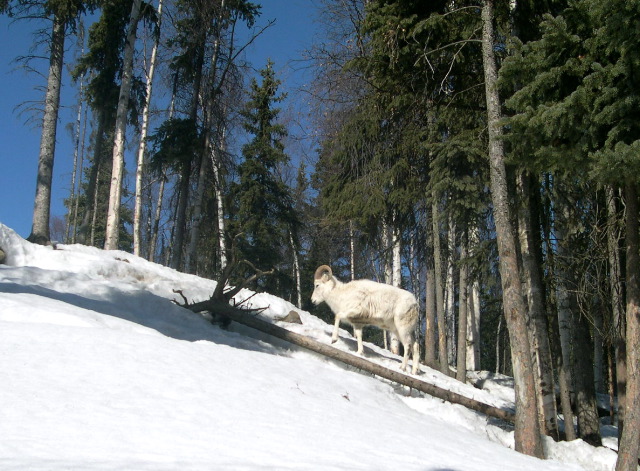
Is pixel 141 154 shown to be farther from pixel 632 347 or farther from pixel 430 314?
pixel 632 347

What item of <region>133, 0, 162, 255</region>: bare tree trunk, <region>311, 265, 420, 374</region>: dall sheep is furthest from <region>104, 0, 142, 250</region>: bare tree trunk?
<region>311, 265, 420, 374</region>: dall sheep

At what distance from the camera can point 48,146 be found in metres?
15.6

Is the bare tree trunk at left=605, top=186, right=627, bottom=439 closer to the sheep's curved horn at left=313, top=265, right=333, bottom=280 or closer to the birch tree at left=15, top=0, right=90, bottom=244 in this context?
the sheep's curved horn at left=313, top=265, right=333, bottom=280

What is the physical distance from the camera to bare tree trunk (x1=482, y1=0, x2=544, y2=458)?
8.68m

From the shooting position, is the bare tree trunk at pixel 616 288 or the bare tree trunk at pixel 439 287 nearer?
the bare tree trunk at pixel 616 288

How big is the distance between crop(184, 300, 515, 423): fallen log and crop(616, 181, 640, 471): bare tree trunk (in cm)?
268

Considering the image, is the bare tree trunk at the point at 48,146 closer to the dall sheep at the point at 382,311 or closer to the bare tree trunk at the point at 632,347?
the dall sheep at the point at 382,311

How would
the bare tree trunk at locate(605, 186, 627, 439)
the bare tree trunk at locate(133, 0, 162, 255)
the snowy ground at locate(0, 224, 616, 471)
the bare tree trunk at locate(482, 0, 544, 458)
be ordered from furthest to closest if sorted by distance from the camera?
1. the bare tree trunk at locate(133, 0, 162, 255)
2. the bare tree trunk at locate(605, 186, 627, 439)
3. the bare tree trunk at locate(482, 0, 544, 458)
4. the snowy ground at locate(0, 224, 616, 471)

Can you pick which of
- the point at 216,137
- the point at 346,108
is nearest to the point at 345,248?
the point at 216,137

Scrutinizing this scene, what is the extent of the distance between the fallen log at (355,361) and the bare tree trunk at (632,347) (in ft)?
8.80

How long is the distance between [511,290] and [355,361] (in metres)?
3.45

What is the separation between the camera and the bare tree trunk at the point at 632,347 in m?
7.62

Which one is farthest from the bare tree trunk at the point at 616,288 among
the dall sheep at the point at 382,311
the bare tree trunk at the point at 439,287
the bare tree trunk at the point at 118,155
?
the bare tree trunk at the point at 118,155

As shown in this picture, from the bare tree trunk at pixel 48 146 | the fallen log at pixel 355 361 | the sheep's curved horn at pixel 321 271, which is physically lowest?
the fallen log at pixel 355 361
